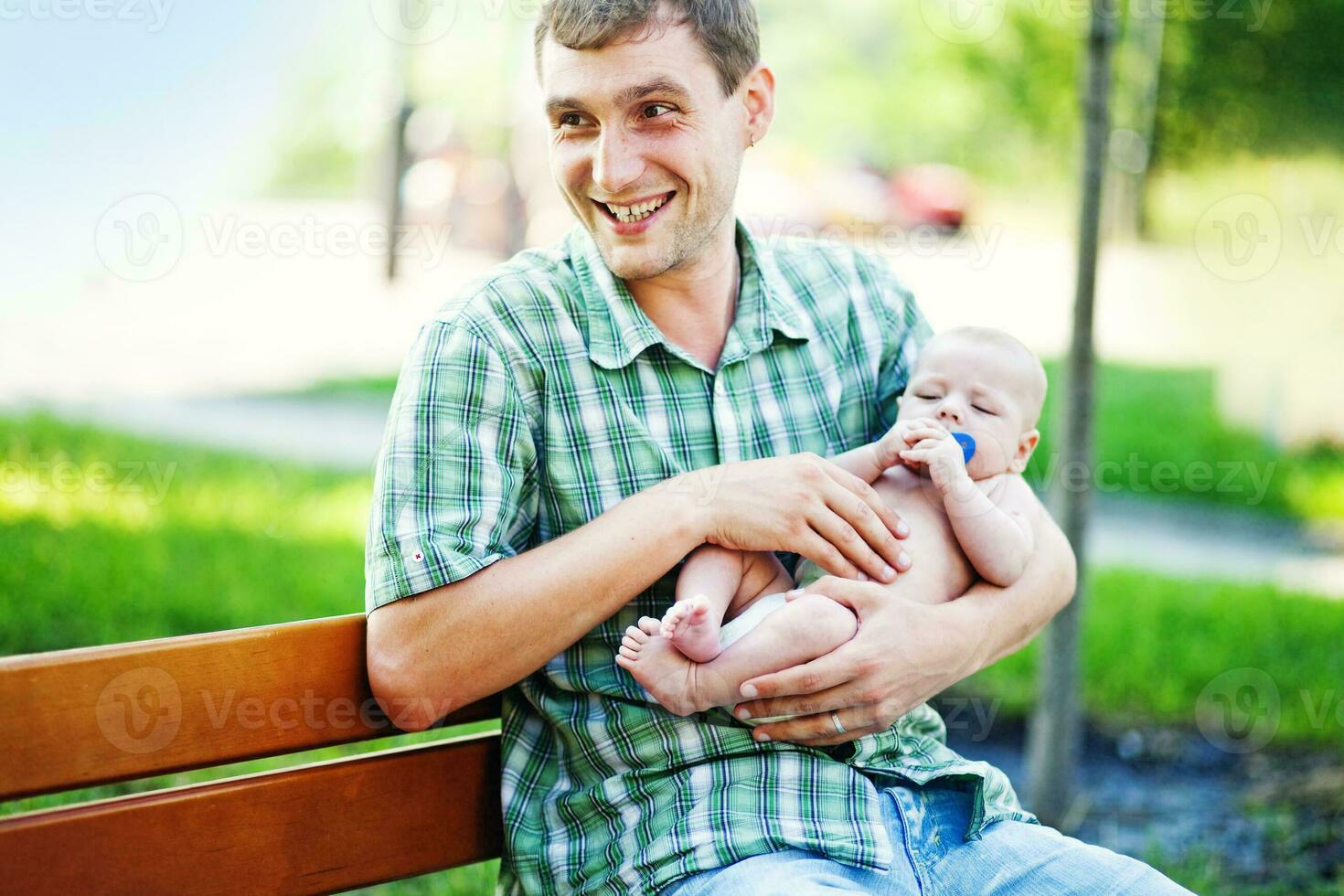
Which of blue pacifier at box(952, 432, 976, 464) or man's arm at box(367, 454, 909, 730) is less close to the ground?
blue pacifier at box(952, 432, 976, 464)

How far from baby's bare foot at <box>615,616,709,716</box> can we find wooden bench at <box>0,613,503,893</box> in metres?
0.43

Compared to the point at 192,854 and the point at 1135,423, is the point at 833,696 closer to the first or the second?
the point at 192,854

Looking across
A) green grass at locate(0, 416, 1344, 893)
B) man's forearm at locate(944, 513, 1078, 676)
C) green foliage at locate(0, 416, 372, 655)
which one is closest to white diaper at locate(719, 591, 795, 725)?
man's forearm at locate(944, 513, 1078, 676)

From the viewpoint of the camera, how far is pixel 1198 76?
8273 millimetres

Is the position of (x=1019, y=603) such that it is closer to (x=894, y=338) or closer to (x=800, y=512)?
(x=800, y=512)

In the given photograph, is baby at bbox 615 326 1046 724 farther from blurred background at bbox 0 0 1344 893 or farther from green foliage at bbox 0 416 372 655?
green foliage at bbox 0 416 372 655

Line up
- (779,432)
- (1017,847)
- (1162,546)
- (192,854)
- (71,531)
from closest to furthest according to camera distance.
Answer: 1. (192,854)
2. (1017,847)
3. (779,432)
4. (71,531)
5. (1162,546)

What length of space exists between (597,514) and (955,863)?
0.88 m

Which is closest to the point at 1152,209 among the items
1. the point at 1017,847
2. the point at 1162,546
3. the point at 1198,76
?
the point at 1198,76

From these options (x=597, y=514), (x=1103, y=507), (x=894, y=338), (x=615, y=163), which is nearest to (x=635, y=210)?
(x=615, y=163)

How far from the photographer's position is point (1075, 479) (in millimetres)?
3828

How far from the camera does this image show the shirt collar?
2277 mm

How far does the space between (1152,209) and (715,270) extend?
8.63 metres

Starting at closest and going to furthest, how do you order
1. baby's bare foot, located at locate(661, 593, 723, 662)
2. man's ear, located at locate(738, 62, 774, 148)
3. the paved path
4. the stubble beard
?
baby's bare foot, located at locate(661, 593, 723, 662)
the stubble beard
man's ear, located at locate(738, 62, 774, 148)
the paved path
